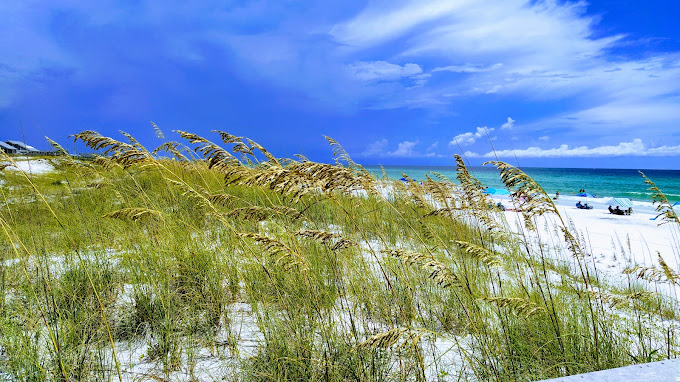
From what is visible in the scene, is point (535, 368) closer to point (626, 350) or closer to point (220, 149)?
point (626, 350)

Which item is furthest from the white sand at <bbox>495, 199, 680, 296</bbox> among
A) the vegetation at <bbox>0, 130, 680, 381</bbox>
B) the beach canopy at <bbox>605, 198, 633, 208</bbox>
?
the vegetation at <bbox>0, 130, 680, 381</bbox>

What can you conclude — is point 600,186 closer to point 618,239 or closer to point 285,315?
point 618,239

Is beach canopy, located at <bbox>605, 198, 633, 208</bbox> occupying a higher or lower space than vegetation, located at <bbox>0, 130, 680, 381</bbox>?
lower

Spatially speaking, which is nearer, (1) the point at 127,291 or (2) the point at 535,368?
(2) the point at 535,368

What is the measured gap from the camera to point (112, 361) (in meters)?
2.47

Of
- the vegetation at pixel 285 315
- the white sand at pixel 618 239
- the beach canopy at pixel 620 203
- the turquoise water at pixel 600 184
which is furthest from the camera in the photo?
the turquoise water at pixel 600 184

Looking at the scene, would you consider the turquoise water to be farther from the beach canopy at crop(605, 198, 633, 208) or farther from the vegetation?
the vegetation

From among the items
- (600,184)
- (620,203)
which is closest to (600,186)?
(600,184)

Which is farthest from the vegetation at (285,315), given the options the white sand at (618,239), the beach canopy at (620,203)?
the beach canopy at (620,203)

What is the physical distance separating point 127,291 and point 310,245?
1.91m

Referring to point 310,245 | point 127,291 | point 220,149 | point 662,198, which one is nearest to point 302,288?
point 310,245

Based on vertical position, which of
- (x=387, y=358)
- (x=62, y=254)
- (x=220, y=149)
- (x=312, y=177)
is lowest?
(x=387, y=358)

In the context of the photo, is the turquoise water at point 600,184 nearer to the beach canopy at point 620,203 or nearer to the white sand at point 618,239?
the beach canopy at point 620,203

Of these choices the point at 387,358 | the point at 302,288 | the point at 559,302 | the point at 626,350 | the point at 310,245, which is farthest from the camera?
the point at 310,245
